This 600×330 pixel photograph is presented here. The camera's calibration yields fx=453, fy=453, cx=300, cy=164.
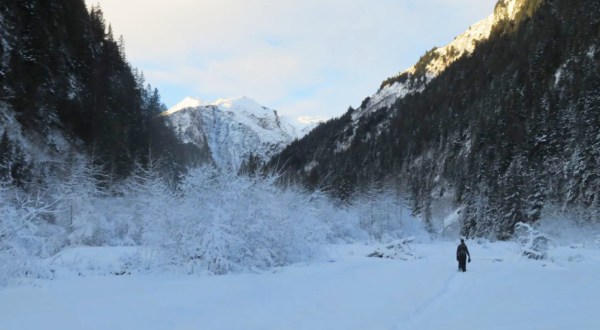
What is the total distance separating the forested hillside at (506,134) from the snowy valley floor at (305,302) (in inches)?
290

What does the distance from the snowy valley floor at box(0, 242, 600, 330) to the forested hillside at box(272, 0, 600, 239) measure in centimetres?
736

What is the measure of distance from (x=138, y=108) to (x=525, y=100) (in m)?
55.3

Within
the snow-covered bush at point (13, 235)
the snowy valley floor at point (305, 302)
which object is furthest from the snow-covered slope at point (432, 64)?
the snow-covered bush at point (13, 235)

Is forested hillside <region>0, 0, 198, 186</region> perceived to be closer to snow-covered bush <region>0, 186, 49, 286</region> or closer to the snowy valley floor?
snow-covered bush <region>0, 186, 49, 286</region>

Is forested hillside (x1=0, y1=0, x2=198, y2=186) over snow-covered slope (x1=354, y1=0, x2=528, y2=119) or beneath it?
beneath

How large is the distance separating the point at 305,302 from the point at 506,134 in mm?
55065

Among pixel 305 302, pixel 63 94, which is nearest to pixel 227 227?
pixel 305 302

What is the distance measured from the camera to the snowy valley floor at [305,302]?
7340 millimetres

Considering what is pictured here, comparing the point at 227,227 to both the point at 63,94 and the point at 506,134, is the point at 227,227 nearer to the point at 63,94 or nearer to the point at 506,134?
the point at 63,94

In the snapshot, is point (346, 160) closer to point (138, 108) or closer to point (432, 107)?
point (432, 107)

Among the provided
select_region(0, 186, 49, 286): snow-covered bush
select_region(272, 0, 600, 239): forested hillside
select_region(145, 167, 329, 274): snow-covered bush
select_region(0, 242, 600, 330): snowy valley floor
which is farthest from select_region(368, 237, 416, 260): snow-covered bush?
select_region(0, 186, 49, 286): snow-covered bush

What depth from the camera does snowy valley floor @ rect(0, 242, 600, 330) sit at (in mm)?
7340

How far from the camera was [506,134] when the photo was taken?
57438 millimetres

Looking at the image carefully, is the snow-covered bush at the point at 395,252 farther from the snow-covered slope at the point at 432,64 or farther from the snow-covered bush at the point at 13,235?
the snow-covered slope at the point at 432,64
